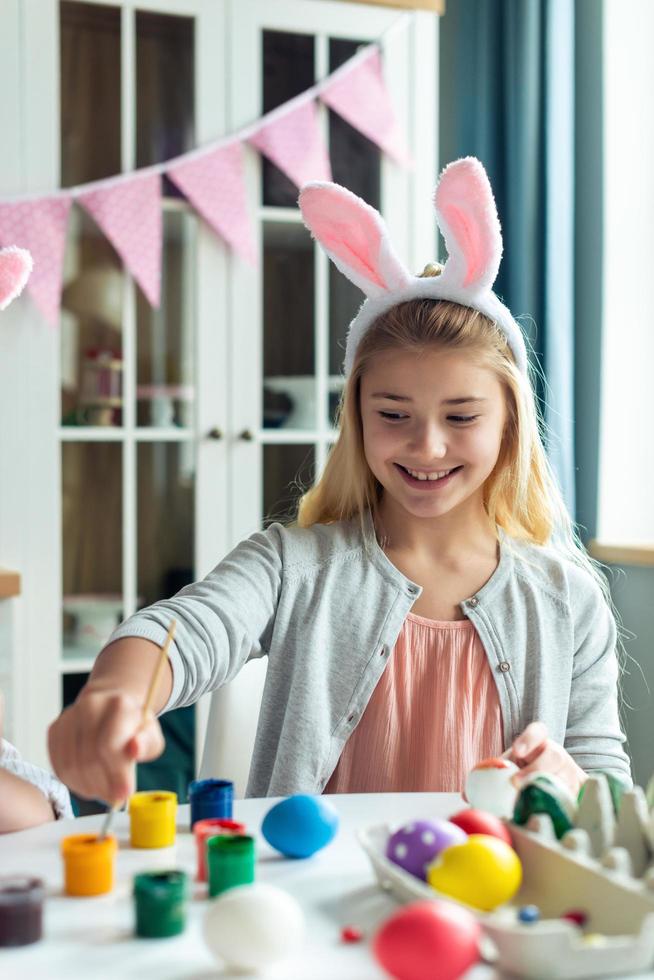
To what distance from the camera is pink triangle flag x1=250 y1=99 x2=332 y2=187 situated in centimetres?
237

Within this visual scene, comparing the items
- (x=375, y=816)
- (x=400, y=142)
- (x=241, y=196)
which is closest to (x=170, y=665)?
(x=375, y=816)

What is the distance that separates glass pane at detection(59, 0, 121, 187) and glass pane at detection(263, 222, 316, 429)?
38 cm

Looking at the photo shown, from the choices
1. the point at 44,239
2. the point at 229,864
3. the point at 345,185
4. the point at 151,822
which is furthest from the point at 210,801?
the point at 345,185

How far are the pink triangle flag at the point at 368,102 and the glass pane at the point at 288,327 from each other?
26 centimetres

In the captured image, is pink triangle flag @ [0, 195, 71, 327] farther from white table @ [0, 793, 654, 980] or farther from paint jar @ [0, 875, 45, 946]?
paint jar @ [0, 875, 45, 946]

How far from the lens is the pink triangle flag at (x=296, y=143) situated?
7.76ft

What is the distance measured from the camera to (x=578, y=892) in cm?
65

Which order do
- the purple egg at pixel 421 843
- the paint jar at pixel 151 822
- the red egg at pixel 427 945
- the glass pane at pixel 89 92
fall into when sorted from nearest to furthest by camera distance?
the red egg at pixel 427 945 → the purple egg at pixel 421 843 → the paint jar at pixel 151 822 → the glass pane at pixel 89 92

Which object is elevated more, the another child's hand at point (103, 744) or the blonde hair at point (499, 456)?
the blonde hair at point (499, 456)

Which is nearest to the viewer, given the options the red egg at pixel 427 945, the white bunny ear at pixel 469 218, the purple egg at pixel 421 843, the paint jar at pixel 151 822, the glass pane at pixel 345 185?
the red egg at pixel 427 945

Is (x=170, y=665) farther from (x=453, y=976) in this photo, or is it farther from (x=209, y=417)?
(x=209, y=417)

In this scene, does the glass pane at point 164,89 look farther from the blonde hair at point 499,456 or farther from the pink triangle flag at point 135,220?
the blonde hair at point 499,456

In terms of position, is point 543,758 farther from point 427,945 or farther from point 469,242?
point 469,242

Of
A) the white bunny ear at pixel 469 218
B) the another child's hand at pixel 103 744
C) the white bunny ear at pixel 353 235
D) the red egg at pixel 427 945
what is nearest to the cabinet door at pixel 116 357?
the white bunny ear at pixel 353 235
